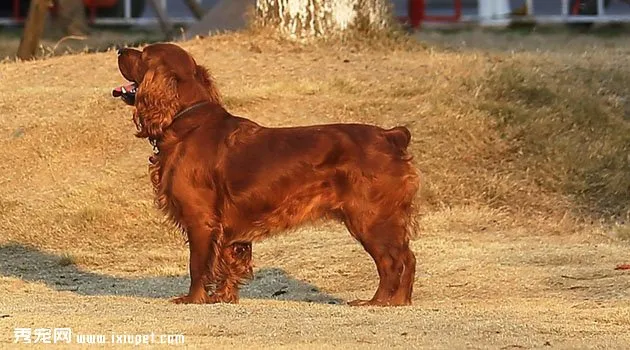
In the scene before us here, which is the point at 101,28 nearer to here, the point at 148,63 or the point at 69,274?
the point at 69,274

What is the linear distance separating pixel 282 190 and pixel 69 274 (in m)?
2.94

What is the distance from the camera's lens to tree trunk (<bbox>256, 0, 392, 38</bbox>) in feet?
47.2

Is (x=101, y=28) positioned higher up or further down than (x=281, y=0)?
further down

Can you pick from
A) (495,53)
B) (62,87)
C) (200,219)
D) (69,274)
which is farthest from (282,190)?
(495,53)

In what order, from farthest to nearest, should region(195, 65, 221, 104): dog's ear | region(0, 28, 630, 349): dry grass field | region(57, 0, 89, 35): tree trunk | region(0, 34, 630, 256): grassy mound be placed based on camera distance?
region(57, 0, 89, 35): tree trunk, region(0, 34, 630, 256): grassy mound, region(195, 65, 221, 104): dog's ear, region(0, 28, 630, 349): dry grass field

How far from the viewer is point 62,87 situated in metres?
13.5

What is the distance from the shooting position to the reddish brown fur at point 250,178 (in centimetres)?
757

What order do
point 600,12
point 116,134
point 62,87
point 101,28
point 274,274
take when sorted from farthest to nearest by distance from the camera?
point 101,28, point 600,12, point 62,87, point 116,134, point 274,274

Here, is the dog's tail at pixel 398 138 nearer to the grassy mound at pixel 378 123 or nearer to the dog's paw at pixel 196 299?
the dog's paw at pixel 196 299

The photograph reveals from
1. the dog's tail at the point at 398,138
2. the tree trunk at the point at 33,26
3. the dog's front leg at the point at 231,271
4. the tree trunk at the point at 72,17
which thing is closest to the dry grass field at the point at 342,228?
the dog's front leg at the point at 231,271

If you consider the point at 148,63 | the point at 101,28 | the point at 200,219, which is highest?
the point at 148,63

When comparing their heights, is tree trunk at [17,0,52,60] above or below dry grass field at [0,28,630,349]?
above

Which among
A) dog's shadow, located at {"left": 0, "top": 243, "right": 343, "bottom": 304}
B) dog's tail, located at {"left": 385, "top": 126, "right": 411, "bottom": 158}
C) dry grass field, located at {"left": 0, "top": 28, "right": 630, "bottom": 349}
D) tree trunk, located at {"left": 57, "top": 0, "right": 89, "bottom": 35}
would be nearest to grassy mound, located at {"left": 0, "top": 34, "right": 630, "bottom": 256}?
dry grass field, located at {"left": 0, "top": 28, "right": 630, "bottom": 349}

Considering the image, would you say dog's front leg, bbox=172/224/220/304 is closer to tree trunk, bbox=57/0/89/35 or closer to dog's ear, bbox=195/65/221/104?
dog's ear, bbox=195/65/221/104
